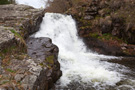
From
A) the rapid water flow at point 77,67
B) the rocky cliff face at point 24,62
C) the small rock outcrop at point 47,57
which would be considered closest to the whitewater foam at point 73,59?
the rapid water flow at point 77,67

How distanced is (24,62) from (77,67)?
4208 millimetres

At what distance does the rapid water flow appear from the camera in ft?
21.1

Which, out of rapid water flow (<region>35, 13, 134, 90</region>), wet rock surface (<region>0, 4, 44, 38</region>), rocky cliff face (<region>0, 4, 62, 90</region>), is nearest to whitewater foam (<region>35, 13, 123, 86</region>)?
rapid water flow (<region>35, 13, 134, 90</region>)

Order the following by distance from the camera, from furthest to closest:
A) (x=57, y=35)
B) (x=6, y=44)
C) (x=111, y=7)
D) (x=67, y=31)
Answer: (x=111, y=7) < (x=67, y=31) < (x=57, y=35) < (x=6, y=44)

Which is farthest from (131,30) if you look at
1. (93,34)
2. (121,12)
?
(93,34)

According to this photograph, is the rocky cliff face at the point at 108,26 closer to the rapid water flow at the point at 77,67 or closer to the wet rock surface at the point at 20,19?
the rapid water flow at the point at 77,67

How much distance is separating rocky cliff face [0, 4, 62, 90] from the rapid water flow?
100 cm

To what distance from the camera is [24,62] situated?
482 cm

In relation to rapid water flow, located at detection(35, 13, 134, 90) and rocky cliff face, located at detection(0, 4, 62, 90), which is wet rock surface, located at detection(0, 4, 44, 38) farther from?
rapid water flow, located at detection(35, 13, 134, 90)

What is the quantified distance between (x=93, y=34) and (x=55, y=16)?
4995mm

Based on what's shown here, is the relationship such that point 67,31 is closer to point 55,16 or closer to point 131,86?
point 55,16

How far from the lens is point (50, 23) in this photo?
13586 mm

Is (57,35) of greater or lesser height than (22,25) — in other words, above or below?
below

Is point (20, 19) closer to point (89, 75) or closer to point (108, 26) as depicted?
point (89, 75)
